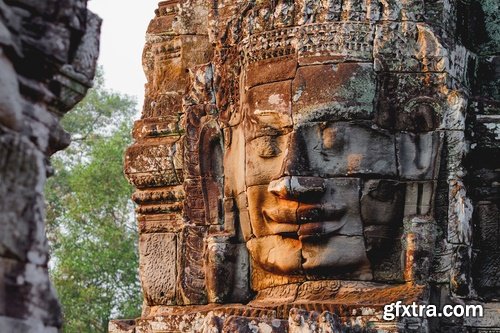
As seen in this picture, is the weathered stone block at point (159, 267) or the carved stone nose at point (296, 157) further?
Result: the weathered stone block at point (159, 267)

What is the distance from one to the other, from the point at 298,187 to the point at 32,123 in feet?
17.7

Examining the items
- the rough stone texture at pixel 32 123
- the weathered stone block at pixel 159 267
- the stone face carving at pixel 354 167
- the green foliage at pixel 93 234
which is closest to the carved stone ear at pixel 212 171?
the stone face carving at pixel 354 167

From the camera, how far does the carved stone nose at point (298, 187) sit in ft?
34.2

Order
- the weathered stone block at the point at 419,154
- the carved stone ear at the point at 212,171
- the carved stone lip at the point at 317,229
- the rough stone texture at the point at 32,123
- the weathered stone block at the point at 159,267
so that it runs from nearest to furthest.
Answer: the rough stone texture at the point at 32,123, the carved stone lip at the point at 317,229, the weathered stone block at the point at 419,154, the carved stone ear at the point at 212,171, the weathered stone block at the point at 159,267

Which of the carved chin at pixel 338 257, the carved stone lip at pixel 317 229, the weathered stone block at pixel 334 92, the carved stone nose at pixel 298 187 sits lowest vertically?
the carved chin at pixel 338 257

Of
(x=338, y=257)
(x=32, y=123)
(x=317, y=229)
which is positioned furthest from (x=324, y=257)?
(x=32, y=123)

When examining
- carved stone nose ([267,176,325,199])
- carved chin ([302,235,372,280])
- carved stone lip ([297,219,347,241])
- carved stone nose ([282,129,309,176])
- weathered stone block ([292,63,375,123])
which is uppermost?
weathered stone block ([292,63,375,123])

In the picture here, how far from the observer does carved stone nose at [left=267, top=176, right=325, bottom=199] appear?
10438 mm

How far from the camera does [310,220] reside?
10547 millimetres

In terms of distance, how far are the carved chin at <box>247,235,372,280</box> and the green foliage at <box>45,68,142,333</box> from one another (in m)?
11.2

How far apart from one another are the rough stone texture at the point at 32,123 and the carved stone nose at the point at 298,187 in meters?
5.03

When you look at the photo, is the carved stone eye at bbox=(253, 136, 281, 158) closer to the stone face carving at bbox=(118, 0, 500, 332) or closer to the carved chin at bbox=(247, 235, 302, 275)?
the stone face carving at bbox=(118, 0, 500, 332)

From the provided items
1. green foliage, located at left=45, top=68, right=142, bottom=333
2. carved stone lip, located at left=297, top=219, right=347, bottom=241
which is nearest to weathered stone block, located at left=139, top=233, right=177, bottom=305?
carved stone lip, located at left=297, top=219, right=347, bottom=241

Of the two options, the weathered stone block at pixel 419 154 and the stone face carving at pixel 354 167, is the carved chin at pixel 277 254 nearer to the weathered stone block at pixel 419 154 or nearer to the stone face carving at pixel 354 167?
the stone face carving at pixel 354 167
